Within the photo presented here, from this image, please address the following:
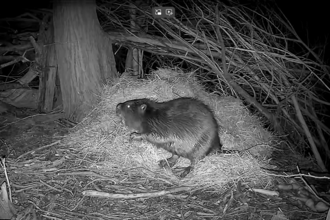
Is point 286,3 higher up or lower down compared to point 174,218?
higher up

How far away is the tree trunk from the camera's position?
15.4ft

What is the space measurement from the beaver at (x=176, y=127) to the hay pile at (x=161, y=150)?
138 millimetres

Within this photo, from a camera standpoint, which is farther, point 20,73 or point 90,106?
point 20,73

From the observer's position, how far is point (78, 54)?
15.6 ft

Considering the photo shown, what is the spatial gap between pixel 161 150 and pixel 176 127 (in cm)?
39

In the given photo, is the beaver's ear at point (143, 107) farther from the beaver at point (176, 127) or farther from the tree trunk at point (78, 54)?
the tree trunk at point (78, 54)

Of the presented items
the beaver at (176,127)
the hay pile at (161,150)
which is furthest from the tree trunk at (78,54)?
the beaver at (176,127)

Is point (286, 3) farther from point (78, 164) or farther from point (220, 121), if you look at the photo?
point (78, 164)

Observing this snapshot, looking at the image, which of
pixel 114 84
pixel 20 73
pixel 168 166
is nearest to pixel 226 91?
pixel 114 84

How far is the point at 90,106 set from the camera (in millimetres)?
4848

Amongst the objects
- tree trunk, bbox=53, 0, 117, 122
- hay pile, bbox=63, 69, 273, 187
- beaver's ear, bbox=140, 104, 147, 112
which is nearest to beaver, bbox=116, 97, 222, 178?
beaver's ear, bbox=140, 104, 147, 112

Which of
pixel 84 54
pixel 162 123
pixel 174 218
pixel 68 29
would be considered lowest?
pixel 174 218

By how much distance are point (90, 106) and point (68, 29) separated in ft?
3.41

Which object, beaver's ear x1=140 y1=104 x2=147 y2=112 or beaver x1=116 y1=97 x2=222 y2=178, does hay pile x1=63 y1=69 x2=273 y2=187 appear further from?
beaver's ear x1=140 y1=104 x2=147 y2=112
